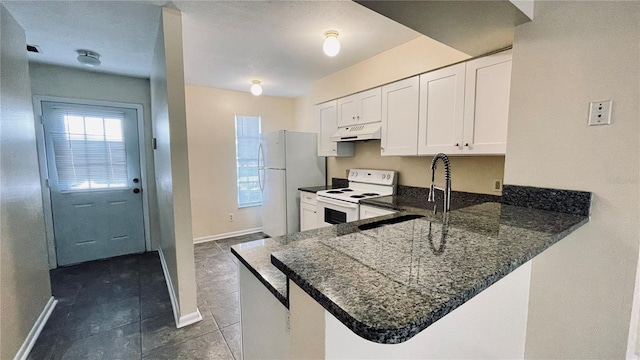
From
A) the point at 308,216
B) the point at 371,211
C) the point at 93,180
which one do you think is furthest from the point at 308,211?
the point at 93,180

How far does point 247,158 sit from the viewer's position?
4.50m

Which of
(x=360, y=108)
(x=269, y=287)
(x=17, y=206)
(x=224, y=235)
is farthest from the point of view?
(x=224, y=235)

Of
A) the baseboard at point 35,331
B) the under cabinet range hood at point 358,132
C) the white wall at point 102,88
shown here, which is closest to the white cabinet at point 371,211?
the under cabinet range hood at point 358,132

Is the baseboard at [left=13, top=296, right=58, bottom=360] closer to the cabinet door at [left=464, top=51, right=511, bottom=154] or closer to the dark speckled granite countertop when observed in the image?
the dark speckled granite countertop

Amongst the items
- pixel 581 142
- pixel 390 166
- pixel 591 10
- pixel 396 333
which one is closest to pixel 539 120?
pixel 581 142

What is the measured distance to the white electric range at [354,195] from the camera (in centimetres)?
278

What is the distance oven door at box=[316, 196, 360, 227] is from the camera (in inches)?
108

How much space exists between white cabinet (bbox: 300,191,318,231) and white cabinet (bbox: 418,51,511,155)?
1617 millimetres

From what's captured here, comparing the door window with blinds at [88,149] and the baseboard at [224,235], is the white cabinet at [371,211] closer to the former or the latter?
the baseboard at [224,235]

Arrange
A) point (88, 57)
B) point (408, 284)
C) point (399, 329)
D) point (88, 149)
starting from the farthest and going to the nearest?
point (88, 149), point (88, 57), point (408, 284), point (399, 329)

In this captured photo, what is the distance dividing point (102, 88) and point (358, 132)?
131 inches

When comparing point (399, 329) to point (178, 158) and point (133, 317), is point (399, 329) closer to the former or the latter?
point (178, 158)

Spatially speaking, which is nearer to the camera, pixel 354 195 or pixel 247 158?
pixel 354 195

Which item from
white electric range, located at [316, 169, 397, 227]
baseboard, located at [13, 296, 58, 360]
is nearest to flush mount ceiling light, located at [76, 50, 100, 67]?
baseboard, located at [13, 296, 58, 360]
